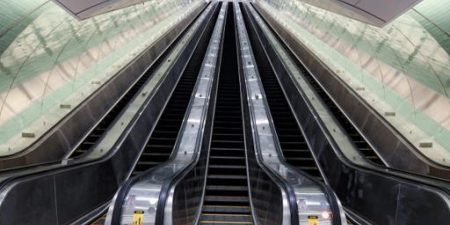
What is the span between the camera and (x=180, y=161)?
18.8ft

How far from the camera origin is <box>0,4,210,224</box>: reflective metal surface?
3.71 meters

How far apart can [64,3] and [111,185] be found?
2.81 m

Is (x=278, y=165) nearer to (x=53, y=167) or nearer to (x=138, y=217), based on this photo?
(x=138, y=217)

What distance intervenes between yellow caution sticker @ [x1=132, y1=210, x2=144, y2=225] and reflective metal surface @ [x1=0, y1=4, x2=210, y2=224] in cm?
99

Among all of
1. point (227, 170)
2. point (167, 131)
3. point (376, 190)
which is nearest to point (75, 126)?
point (167, 131)

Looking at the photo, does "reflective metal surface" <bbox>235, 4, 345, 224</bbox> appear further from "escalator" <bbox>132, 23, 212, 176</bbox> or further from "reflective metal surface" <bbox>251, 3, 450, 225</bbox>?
"escalator" <bbox>132, 23, 212, 176</bbox>

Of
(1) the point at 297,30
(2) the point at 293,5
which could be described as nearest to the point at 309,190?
(1) the point at 297,30

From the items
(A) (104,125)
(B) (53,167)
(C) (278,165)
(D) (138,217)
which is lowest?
(A) (104,125)

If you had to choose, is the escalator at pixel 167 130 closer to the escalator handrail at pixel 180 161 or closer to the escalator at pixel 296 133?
the escalator handrail at pixel 180 161

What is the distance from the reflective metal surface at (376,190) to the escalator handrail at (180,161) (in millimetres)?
2083

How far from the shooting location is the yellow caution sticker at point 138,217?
3880 mm

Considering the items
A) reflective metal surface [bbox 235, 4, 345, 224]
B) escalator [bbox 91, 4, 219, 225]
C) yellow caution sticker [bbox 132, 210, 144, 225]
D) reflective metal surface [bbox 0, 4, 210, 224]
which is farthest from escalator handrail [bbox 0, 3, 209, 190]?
reflective metal surface [bbox 235, 4, 345, 224]

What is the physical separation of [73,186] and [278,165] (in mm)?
2696

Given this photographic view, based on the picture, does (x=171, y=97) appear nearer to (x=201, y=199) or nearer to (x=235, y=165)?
(x=235, y=165)
